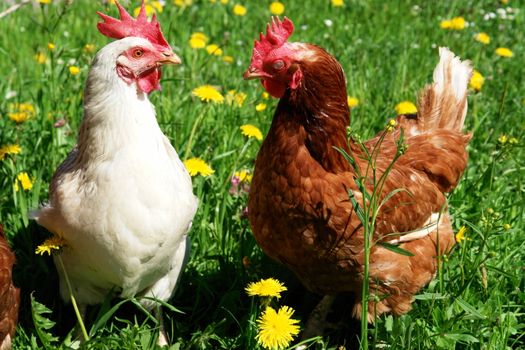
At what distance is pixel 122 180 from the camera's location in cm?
252

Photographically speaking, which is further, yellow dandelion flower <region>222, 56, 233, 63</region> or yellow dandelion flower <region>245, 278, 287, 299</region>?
yellow dandelion flower <region>222, 56, 233, 63</region>

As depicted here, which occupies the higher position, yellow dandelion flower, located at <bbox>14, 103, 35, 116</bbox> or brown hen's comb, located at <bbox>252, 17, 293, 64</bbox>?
yellow dandelion flower, located at <bbox>14, 103, 35, 116</bbox>

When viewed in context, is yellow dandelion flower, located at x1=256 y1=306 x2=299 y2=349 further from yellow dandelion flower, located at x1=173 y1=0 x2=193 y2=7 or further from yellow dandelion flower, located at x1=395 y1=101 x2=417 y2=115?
yellow dandelion flower, located at x1=173 y1=0 x2=193 y2=7

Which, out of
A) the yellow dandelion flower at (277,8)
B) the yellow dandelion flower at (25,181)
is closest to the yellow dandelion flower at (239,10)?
the yellow dandelion flower at (277,8)

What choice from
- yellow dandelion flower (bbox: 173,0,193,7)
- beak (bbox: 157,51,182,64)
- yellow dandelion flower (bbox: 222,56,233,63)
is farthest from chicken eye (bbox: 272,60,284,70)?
yellow dandelion flower (bbox: 173,0,193,7)

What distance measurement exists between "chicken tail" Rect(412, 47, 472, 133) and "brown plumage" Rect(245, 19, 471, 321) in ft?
1.98

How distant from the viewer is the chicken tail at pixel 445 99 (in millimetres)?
3527

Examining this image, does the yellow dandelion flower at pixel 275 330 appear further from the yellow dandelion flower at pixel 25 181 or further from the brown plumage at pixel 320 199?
the yellow dandelion flower at pixel 25 181

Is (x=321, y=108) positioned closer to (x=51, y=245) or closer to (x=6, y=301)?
(x=51, y=245)

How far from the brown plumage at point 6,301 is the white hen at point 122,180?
212 mm

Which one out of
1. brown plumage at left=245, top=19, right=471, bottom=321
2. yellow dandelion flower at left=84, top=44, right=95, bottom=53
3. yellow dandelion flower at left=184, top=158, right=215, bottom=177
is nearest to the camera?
brown plumage at left=245, top=19, right=471, bottom=321

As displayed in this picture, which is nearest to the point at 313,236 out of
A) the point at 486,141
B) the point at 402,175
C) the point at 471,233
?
the point at 402,175

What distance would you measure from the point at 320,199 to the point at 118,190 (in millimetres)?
806

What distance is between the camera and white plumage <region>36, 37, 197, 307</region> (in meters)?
2.51
